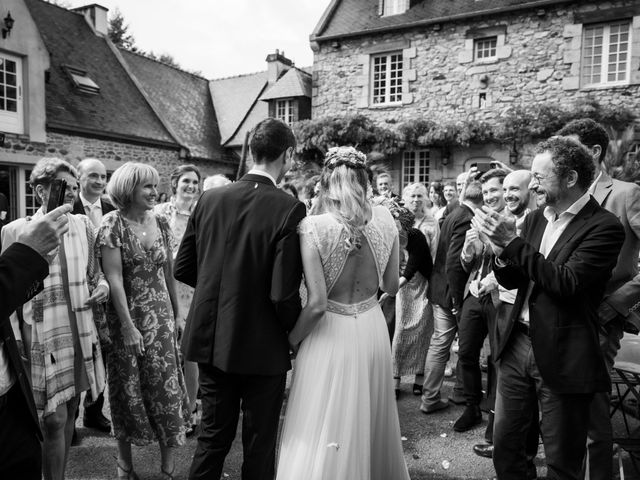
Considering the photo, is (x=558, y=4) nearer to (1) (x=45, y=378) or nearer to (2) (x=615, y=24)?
(2) (x=615, y=24)

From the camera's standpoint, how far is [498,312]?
3232 millimetres

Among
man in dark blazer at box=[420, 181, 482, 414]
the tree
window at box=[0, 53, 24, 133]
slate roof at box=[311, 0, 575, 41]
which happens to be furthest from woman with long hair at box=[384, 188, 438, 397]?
the tree

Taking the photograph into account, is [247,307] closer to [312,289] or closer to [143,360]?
[312,289]

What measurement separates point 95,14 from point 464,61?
47.1 feet

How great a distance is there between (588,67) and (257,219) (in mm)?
14091

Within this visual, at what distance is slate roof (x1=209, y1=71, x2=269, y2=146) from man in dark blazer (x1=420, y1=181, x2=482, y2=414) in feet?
60.7

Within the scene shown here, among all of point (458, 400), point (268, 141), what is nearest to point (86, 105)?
point (458, 400)

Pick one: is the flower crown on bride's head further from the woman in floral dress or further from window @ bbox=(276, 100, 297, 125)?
window @ bbox=(276, 100, 297, 125)

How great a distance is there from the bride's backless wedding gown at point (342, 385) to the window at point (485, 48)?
1380 cm

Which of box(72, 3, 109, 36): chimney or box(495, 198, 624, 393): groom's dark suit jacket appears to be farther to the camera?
box(72, 3, 109, 36): chimney

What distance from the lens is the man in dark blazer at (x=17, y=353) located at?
176 cm

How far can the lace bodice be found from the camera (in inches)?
106

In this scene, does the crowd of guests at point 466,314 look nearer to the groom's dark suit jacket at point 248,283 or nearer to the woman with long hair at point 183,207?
the groom's dark suit jacket at point 248,283

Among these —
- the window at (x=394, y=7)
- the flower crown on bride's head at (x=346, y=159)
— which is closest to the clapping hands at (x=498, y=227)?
the flower crown on bride's head at (x=346, y=159)
